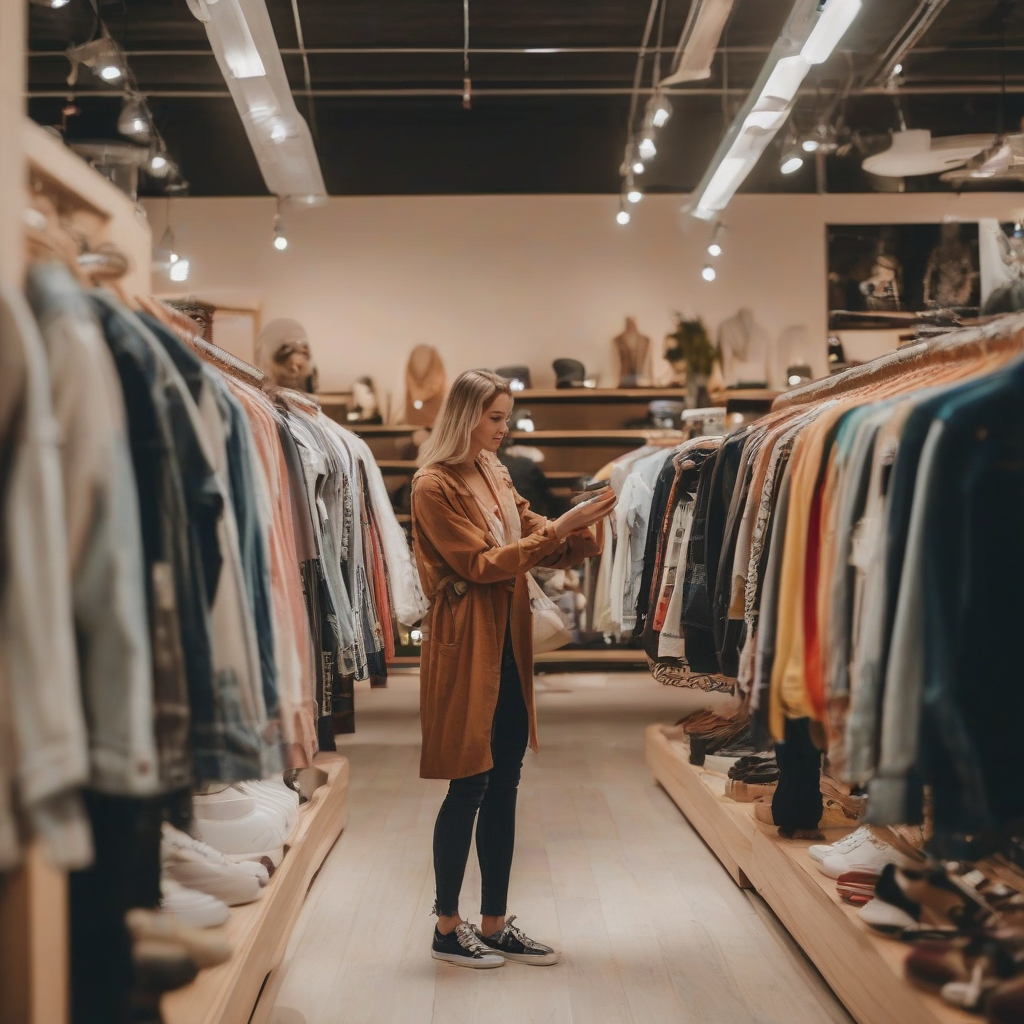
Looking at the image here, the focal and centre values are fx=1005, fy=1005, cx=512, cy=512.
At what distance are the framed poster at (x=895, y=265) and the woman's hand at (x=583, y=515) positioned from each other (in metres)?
5.80

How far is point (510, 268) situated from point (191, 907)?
6514 millimetres

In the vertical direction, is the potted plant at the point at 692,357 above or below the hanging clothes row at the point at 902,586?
above

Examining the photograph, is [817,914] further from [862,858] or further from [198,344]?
[198,344]

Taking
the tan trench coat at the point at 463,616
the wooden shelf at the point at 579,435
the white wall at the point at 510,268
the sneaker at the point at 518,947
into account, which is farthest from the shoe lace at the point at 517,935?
the white wall at the point at 510,268

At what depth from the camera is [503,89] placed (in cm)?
721

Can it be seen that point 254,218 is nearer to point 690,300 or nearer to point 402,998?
point 690,300

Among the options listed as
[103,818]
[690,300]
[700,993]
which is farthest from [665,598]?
[690,300]

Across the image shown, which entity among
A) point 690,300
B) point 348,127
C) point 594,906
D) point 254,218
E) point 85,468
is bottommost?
point 594,906

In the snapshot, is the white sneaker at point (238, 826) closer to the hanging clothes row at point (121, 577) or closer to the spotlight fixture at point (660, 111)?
the hanging clothes row at point (121, 577)

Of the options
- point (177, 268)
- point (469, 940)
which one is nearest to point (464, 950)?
point (469, 940)

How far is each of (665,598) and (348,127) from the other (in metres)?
5.54

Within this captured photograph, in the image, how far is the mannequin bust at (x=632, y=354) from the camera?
303 inches

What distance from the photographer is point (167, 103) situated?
7.45 m

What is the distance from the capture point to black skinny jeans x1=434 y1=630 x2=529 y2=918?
2.72m
